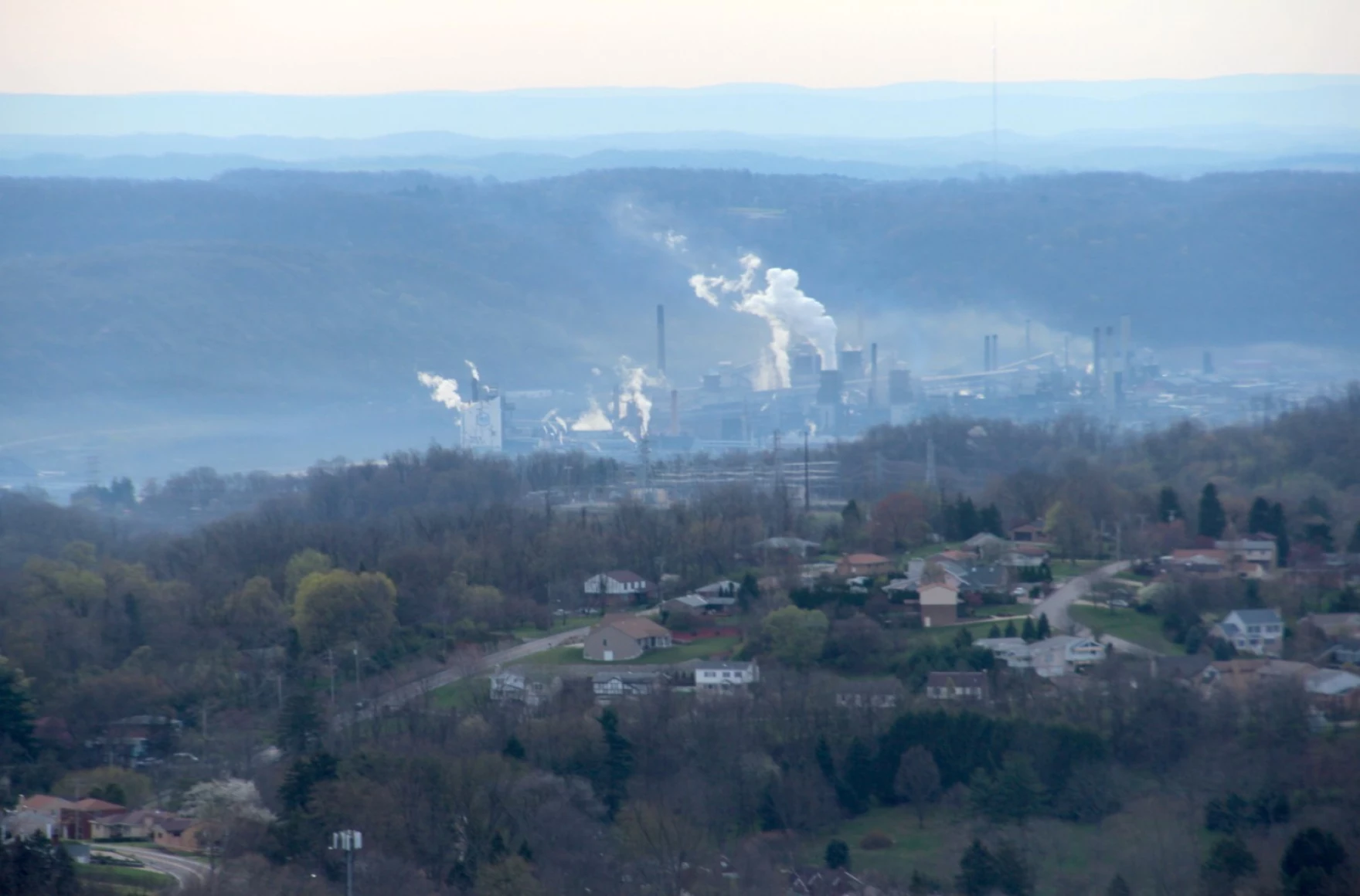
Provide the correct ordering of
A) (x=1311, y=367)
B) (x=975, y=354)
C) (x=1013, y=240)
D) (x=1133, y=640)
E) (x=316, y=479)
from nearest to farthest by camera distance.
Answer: (x=1133, y=640)
(x=316, y=479)
(x=1311, y=367)
(x=975, y=354)
(x=1013, y=240)

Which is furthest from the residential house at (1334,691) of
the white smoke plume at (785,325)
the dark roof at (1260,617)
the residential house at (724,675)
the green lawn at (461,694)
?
the white smoke plume at (785,325)

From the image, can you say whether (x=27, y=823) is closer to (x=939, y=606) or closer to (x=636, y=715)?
(x=636, y=715)

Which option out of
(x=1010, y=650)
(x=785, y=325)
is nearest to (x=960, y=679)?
(x=1010, y=650)

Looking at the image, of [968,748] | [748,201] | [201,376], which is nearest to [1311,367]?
[748,201]

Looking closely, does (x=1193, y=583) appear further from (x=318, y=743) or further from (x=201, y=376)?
(x=201, y=376)

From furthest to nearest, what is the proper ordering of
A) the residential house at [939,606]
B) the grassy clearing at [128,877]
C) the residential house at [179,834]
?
the residential house at [939,606], the residential house at [179,834], the grassy clearing at [128,877]

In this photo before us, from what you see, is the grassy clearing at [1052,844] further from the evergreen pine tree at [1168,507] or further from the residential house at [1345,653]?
the evergreen pine tree at [1168,507]
